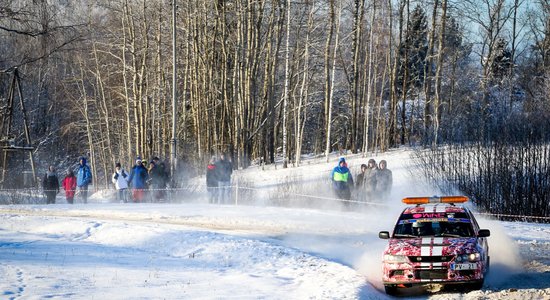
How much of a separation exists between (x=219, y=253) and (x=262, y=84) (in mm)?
37865

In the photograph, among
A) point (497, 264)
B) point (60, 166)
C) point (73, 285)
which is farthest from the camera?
point (60, 166)

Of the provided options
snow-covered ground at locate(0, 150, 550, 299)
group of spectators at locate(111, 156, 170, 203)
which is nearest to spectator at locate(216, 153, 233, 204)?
snow-covered ground at locate(0, 150, 550, 299)

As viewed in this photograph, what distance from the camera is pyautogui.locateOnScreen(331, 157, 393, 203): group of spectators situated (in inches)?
1043

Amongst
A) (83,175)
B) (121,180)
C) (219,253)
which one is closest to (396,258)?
(219,253)

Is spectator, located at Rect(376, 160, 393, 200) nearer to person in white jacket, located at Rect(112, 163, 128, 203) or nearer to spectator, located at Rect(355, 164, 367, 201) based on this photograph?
spectator, located at Rect(355, 164, 367, 201)

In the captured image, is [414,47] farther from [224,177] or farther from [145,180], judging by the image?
[224,177]

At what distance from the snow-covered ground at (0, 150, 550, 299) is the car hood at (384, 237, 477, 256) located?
78cm

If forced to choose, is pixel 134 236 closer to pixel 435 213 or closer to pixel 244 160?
pixel 435 213

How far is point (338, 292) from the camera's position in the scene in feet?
41.0

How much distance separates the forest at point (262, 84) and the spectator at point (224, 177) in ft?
19.1

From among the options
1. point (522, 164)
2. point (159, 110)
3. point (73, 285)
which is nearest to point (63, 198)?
point (159, 110)

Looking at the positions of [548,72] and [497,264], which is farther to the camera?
[548,72]

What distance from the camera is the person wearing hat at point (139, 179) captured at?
1246 inches

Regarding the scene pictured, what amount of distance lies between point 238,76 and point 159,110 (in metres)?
12.2
